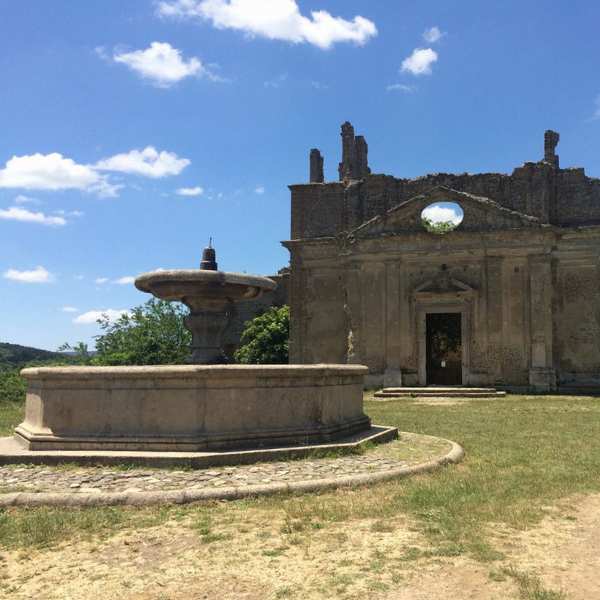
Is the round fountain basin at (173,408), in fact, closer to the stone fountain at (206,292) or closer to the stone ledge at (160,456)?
the stone ledge at (160,456)

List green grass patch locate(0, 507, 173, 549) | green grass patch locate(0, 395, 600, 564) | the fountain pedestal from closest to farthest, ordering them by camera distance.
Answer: green grass patch locate(0, 507, 173, 549) < green grass patch locate(0, 395, 600, 564) < the fountain pedestal

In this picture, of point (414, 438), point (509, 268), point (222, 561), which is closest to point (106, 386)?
point (222, 561)

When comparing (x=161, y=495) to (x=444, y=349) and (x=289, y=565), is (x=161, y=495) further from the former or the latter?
(x=444, y=349)

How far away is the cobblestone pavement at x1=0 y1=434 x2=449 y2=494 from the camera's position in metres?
5.99

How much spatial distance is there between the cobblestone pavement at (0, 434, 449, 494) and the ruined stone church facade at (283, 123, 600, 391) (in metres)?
16.7

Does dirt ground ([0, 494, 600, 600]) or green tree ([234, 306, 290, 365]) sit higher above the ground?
green tree ([234, 306, 290, 365])

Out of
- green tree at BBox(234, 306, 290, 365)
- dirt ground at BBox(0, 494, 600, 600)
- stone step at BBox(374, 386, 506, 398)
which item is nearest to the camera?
dirt ground at BBox(0, 494, 600, 600)

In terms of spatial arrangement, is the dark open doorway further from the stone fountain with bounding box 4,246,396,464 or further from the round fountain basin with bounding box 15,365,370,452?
the round fountain basin with bounding box 15,365,370,452

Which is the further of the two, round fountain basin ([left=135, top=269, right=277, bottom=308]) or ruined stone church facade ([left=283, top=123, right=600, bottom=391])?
ruined stone church facade ([left=283, top=123, right=600, bottom=391])

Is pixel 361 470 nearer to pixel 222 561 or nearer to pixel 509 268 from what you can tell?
pixel 222 561

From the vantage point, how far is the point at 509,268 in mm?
23281

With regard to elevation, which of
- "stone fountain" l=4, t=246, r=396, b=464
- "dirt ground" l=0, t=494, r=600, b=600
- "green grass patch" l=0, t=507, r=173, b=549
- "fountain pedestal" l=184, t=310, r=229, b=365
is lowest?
"dirt ground" l=0, t=494, r=600, b=600

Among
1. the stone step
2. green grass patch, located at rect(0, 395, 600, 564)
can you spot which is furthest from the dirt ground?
the stone step

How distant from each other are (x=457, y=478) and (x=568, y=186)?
19680mm
